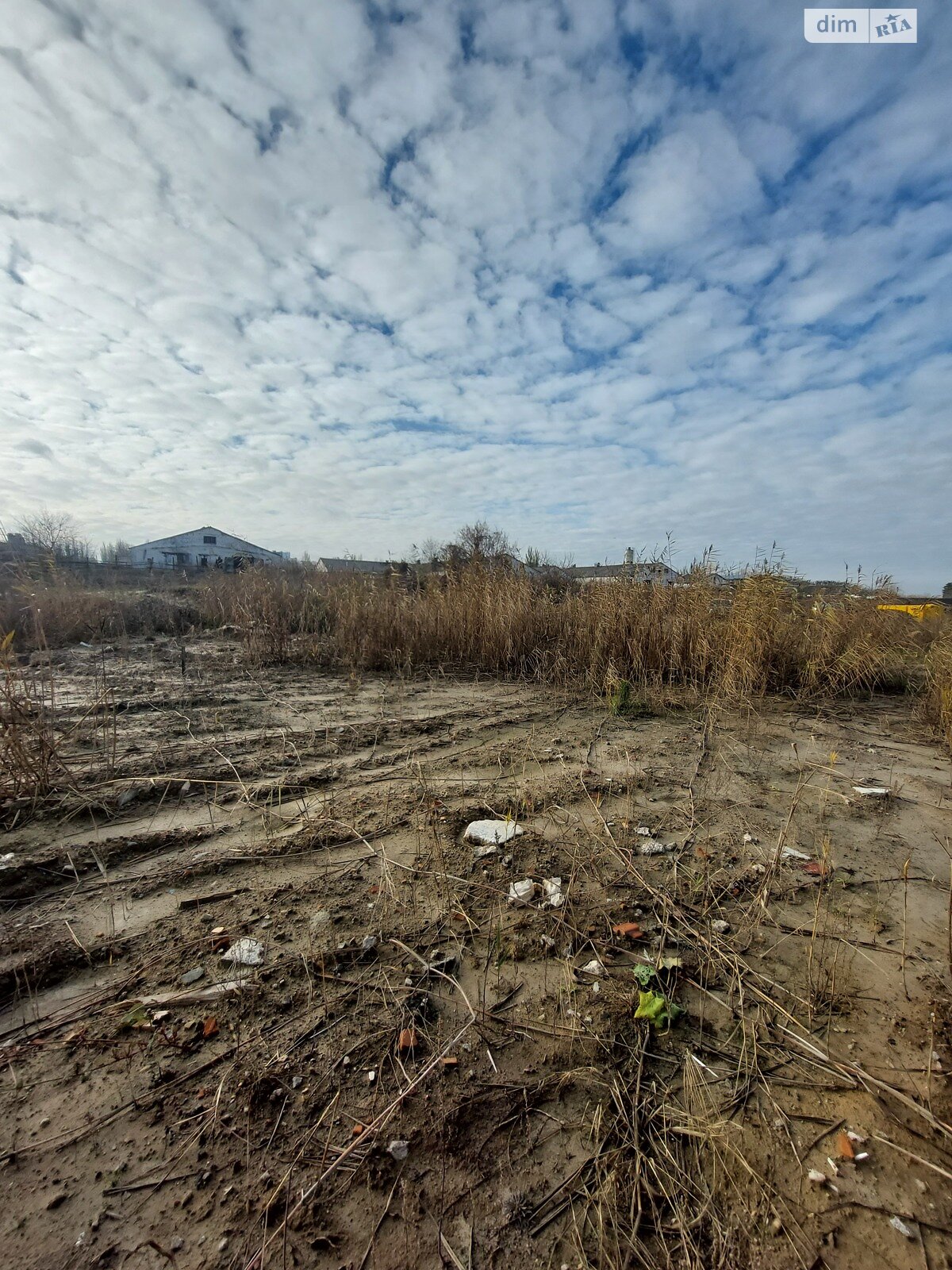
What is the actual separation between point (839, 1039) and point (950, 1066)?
0.25 m

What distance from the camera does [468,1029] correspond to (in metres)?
1.46

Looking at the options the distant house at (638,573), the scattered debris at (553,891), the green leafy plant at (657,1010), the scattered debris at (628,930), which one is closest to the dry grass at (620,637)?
the distant house at (638,573)

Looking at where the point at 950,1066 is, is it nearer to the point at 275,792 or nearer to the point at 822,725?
the point at 275,792

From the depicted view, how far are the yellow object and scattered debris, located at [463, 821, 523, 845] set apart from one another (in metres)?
7.19

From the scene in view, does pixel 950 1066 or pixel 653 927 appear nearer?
pixel 950 1066

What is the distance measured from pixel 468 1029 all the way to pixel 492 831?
107 cm

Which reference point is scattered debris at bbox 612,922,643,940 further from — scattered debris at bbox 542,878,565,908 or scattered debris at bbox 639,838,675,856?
scattered debris at bbox 639,838,675,856

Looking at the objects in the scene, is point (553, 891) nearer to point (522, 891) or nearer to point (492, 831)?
point (522, 891)

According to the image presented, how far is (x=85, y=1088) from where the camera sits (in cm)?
129

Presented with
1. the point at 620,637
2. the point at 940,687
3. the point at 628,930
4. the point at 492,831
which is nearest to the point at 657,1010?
the point at 628,930

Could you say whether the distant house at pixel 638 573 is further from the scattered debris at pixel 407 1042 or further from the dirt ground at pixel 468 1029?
the scattered debris at pixel 407 1042

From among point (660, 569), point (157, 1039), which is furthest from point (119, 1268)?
point (660, 569)

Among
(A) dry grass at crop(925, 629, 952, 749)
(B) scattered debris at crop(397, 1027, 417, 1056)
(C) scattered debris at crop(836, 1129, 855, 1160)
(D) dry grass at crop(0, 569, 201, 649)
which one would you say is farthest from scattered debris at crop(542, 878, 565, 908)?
(D) dry grass at crop(0, 569, 201, 649)

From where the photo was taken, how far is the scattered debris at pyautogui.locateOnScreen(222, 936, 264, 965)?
1.69 metres
